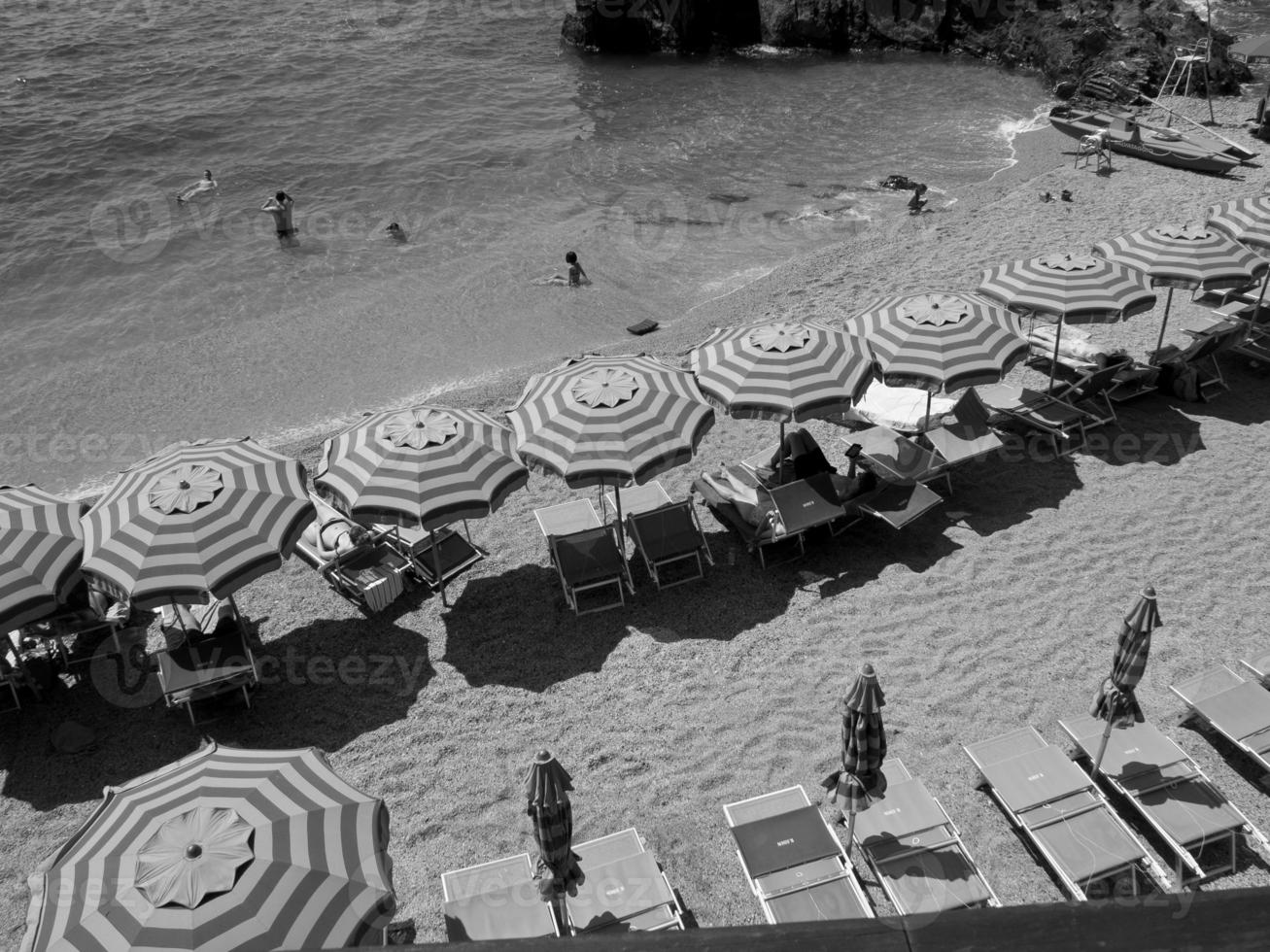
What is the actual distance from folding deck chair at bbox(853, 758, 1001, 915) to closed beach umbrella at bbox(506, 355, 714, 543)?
12.4ft

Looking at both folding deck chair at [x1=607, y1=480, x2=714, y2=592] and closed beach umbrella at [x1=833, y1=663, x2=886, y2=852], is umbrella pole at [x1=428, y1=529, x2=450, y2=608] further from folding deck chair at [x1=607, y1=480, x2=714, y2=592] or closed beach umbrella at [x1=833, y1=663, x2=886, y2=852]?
closed beach umbrella at [x1=833, y1=663, x2=886, y2=852]

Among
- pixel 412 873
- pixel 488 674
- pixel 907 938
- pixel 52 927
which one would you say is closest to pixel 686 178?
pixel 488 674

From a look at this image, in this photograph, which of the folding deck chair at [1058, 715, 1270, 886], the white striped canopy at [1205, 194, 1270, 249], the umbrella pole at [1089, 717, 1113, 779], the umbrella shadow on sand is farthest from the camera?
the white striped canopy at [1205, 194, 1270, 249]

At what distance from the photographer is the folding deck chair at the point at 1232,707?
25.3 feet

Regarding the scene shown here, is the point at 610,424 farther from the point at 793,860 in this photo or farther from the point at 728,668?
the point at 793,860

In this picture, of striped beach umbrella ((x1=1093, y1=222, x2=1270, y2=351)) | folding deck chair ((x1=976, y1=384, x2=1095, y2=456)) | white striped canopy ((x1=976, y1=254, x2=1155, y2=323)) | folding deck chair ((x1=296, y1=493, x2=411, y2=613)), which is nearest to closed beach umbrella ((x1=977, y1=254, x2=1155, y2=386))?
white striped canopy ((x1=976, y1=254, x2=1155, y2=323))

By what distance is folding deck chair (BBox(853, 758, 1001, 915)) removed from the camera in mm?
6797

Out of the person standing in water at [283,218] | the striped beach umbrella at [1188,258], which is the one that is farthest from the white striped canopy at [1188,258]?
the person standing in water at [283,218]

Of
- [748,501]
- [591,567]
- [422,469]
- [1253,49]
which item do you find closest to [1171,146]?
[1253,49]

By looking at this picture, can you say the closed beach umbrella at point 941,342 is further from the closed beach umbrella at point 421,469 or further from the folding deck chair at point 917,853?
the folding deck chair at point 917,853

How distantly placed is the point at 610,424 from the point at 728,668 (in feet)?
8.73

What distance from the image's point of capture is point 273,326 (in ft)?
61.2

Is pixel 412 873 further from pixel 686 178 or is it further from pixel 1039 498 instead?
pixel 686 178

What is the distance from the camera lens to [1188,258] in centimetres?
1245
